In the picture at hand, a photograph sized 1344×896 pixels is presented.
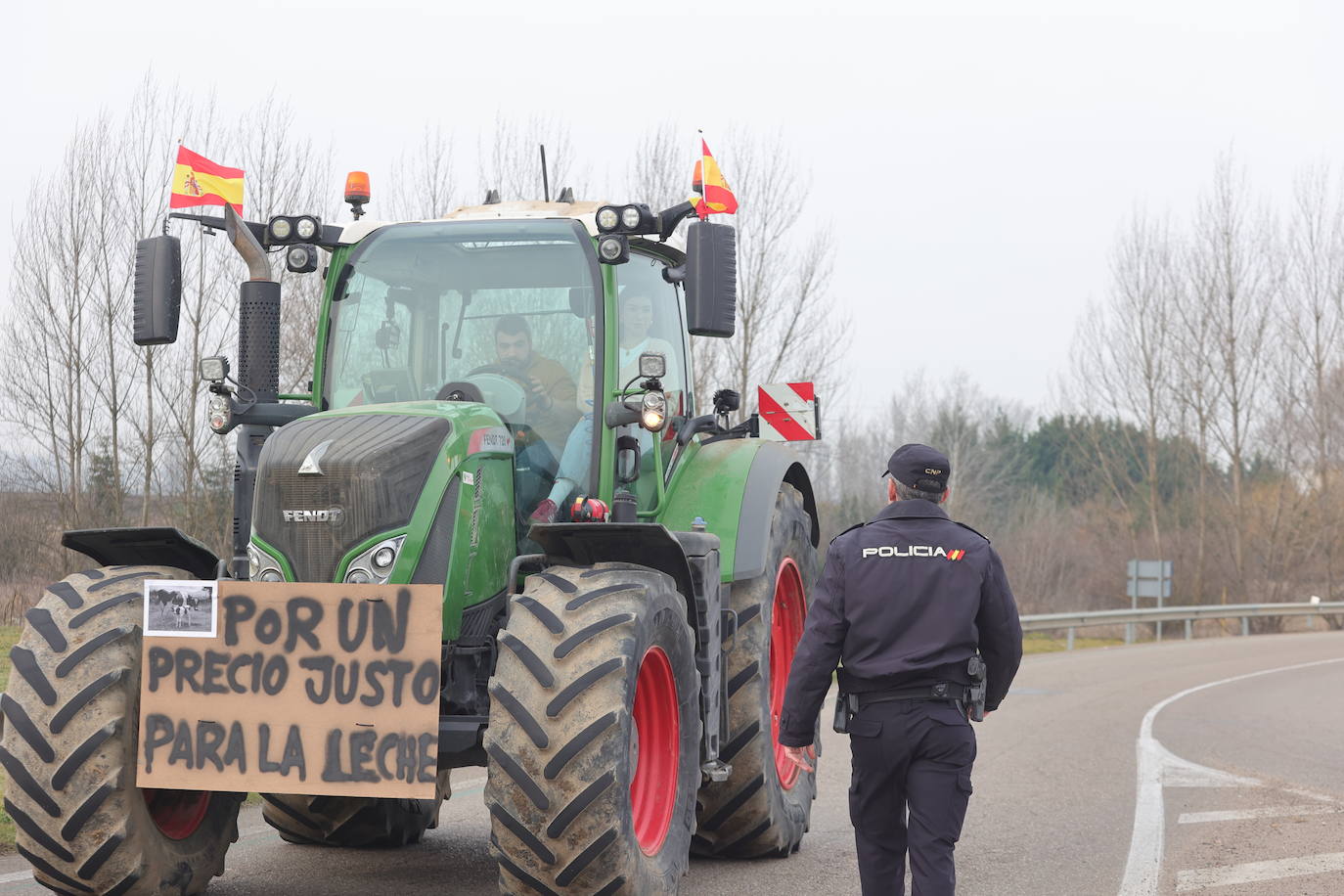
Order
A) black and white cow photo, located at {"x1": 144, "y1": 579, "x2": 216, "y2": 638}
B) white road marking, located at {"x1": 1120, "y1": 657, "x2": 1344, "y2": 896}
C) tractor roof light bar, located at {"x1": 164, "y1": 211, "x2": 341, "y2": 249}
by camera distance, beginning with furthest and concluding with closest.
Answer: white road marking, located at {"x1": 1120, "y1": 657, "x2": 1344, "y2": 896} → tractor roof light bar, located at {"x1": 164, "y1": 211, "x2": 341, "y2": 249} → black and white cow photo, located at {"x1": 144, "y1": 579, "x2": 216, "y2": 638}

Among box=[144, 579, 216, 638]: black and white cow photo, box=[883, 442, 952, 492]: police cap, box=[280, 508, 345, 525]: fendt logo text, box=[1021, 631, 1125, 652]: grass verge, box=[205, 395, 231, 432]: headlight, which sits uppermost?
box=[205, 395, 231, 432]: headlight

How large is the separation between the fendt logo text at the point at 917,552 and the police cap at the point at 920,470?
26 centimetres

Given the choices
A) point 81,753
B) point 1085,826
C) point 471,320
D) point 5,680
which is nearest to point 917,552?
point 471,320

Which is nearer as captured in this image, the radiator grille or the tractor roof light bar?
the radiator grille

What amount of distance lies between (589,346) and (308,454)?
153 centimetres

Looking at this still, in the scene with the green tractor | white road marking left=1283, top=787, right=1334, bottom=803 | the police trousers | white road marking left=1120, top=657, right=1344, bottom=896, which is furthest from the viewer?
white road marking left=1283, top=787, right=1334, bottom=803

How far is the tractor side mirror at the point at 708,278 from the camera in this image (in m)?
6.14

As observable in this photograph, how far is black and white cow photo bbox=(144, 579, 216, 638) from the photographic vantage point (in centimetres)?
528

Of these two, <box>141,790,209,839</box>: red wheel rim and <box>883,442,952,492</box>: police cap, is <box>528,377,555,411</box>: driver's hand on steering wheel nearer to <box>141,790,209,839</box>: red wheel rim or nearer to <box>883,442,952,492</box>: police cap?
<box>883,442,952,492</box>: police cap

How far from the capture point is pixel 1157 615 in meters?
28.9

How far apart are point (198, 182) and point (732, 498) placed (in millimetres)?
3242

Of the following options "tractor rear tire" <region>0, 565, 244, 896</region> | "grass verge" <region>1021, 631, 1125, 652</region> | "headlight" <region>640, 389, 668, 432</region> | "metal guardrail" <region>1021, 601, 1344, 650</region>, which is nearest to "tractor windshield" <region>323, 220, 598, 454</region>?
"headlight" <region>640, 389, 668, 432</region>

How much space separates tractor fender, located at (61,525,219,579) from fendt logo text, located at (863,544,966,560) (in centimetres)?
289

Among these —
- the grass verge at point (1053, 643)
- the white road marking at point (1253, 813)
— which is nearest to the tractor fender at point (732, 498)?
the white road marking at point (1253, 813)
